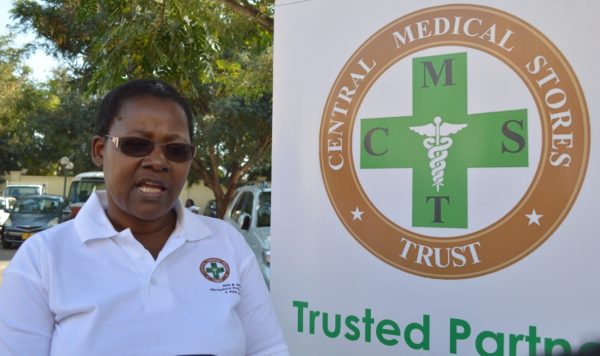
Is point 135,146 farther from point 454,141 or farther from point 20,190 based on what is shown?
point 20,190

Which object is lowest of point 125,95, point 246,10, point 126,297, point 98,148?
point 126,297

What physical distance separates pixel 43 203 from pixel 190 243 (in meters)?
16.1

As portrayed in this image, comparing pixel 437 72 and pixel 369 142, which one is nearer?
pixel 437 72

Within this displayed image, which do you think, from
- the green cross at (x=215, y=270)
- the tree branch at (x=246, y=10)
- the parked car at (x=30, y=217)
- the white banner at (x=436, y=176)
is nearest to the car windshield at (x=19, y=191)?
the parked car at (x=30, y=217)

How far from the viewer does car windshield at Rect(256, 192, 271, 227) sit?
25.2 feet

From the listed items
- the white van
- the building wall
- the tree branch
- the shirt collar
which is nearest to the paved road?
the white van

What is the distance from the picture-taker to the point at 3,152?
110ft

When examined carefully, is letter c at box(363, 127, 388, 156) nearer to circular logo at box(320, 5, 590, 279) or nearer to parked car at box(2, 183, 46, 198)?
circular logo at box(320, 5, 590, 279)

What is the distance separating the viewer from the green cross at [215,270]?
1.56 m

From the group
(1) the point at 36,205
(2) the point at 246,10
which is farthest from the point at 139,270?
(1) the point at 36,205

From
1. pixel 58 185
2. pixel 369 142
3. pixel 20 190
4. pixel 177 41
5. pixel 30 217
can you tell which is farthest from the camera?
pixel 58 185

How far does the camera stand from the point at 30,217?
50.8 feet

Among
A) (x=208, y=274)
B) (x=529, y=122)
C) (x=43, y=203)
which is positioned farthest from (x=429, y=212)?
(x=43, y=203)

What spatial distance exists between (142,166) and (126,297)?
359 millimetres
